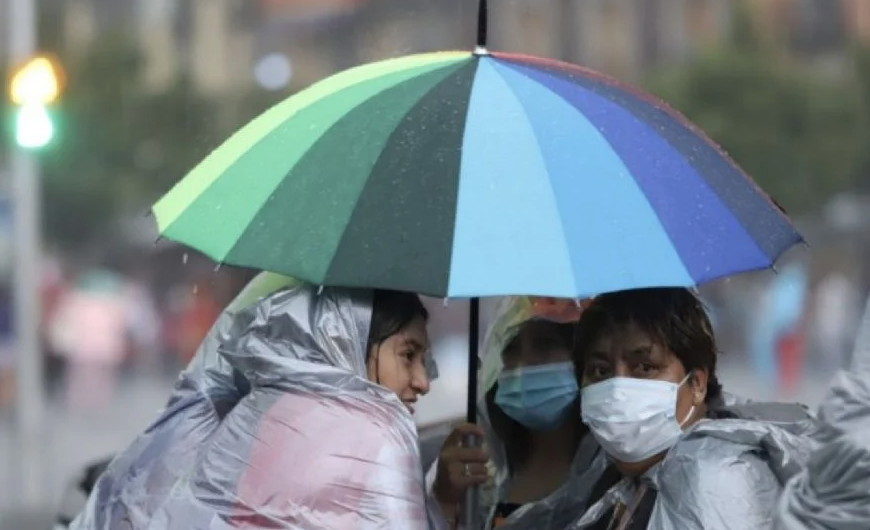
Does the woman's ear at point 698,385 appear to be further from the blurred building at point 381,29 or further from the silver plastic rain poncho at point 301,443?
the blurred building at point 381,29

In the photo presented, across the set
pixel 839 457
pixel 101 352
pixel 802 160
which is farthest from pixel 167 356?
pixel 839 457

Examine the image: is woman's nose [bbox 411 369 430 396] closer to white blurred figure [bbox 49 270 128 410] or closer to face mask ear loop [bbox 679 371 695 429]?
face mask ear loop [bbox 679 371 695 429]

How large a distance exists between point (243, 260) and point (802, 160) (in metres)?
13.2

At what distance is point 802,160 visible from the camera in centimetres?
1546

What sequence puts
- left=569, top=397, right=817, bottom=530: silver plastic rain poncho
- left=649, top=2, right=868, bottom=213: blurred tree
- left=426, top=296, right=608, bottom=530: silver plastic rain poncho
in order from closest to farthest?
left=569, top=397, right=817, bottom=530: silver plastic rain poncho
left=426, top=296, right=608, bottom=530: silver plastic rain poncho
left=649, top=2, right=868, bottom=213: blurred tree

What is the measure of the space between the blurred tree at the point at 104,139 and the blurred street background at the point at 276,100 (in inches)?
0.9

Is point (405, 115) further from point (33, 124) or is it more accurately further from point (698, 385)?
point (33, 124)

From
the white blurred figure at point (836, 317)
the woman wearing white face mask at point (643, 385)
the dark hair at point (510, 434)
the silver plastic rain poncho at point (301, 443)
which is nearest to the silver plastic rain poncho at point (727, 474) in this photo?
the woman wearing white face mask at point (643, 385)

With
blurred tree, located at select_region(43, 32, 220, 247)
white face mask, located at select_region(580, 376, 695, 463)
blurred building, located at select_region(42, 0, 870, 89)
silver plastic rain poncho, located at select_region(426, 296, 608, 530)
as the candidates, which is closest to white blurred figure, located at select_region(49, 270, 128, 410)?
blurred tree, located at select_region(43, 32, 220, 247)

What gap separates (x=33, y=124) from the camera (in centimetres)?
845

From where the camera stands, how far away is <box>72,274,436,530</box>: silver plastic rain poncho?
2.68 metres

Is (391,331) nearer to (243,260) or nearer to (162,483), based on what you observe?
(243,260)

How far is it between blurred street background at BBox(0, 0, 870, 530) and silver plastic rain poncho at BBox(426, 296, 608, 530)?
10.1 m

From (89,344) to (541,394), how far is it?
12.9m
